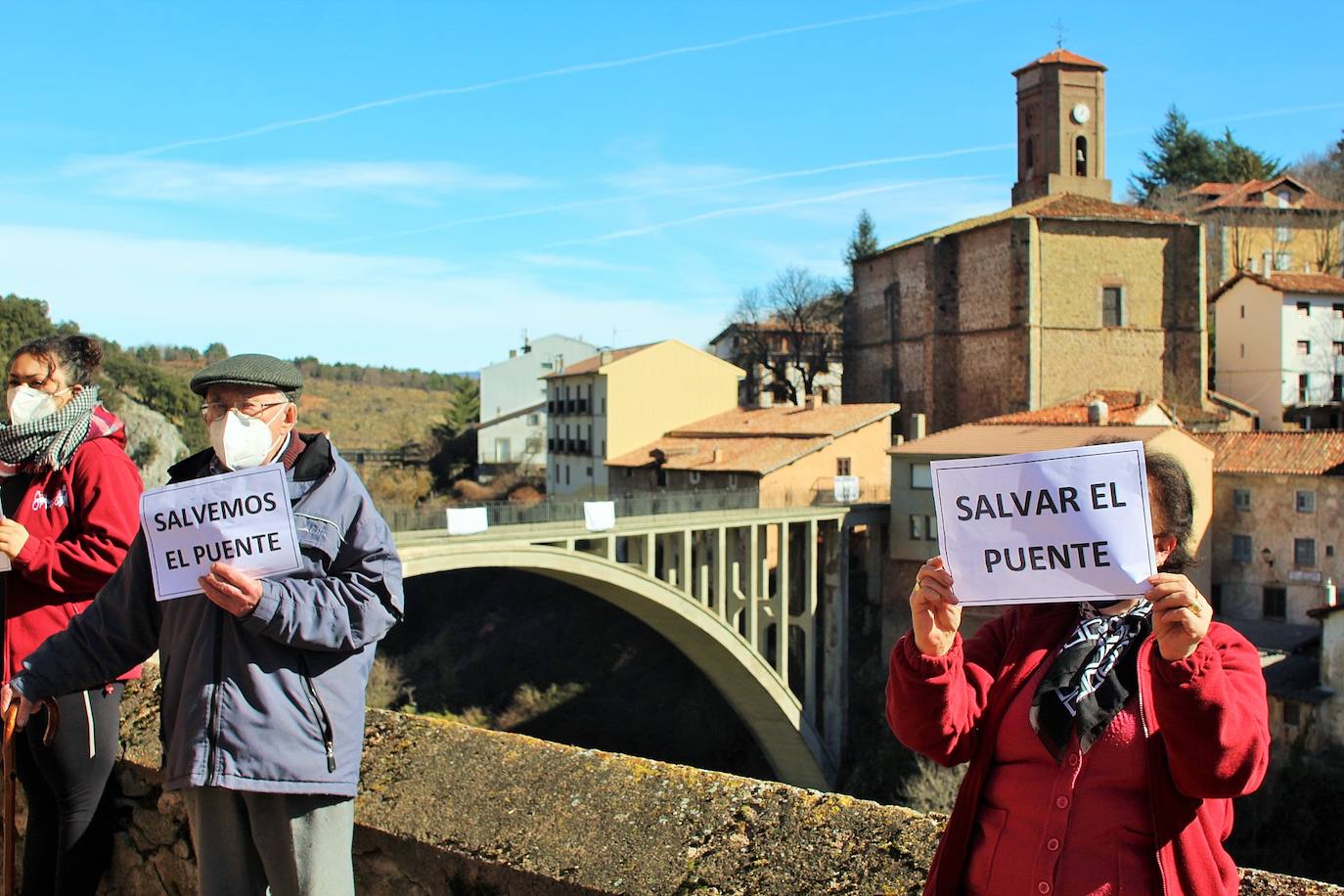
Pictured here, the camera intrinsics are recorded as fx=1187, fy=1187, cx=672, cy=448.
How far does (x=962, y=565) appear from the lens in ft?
8.33

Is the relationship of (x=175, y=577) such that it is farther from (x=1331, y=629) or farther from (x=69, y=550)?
(x=1331, y=629)

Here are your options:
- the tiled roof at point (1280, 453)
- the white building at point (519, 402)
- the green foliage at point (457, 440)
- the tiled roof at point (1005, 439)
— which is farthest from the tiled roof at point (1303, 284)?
the green foliage at point (457, 440)

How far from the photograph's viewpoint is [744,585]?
101ft

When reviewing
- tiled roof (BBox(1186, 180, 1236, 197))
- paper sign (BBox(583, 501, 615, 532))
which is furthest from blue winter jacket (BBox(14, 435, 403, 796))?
tiled roof (BBox(1186, 180, 1236, 197))

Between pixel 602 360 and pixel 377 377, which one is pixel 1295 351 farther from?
pixel 377 377

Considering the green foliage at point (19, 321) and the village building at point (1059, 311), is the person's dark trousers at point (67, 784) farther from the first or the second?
the village building at point (1059, 311)

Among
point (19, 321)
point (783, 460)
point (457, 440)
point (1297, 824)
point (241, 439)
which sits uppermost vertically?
point (19, 321)

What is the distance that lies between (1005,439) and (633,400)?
14.9 metres

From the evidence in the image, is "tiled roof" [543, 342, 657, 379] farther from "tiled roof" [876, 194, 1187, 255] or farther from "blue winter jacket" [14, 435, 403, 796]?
"blue winter jacket" [14, 435, 403, 796]

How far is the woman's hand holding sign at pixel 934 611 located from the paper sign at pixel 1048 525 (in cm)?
3

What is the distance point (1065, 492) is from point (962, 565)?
0.86 ft

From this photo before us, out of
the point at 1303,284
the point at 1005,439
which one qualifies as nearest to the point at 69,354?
the point at 1005,439

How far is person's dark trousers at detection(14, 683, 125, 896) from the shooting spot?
149 inches

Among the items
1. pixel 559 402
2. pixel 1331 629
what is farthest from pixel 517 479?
pixel 1331 629
